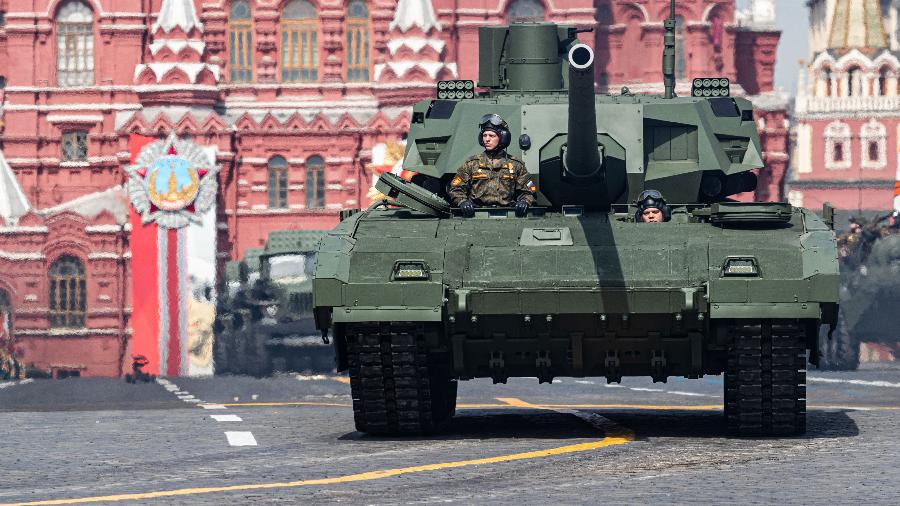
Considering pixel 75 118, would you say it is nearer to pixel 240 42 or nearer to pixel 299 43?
pixel 240 42

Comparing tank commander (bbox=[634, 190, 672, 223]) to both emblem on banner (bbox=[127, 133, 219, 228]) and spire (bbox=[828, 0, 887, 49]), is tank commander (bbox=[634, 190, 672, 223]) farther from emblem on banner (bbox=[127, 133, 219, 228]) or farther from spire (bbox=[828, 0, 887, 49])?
spire (bbox=[828, 0, 887, 49])

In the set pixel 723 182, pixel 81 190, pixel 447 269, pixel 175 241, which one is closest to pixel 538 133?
pixel 723 182

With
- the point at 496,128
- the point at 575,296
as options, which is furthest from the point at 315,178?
the point at 575,296

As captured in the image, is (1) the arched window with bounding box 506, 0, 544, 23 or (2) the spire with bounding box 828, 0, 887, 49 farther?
(2) the spire with bounding box 828, 0, 887, 49

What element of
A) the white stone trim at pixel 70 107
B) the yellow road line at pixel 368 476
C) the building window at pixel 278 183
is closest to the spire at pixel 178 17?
the white stone trim at pixel 70 107

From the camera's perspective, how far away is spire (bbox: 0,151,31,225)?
7100 cm

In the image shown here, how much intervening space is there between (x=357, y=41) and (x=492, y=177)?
52923 millimetres

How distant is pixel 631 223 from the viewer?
19.2 meters

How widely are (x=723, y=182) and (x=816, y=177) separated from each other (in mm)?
131612

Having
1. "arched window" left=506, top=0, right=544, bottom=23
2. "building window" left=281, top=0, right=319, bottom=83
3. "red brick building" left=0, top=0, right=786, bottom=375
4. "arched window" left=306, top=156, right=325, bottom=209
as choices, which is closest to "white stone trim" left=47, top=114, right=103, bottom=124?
"red brick building" left=0, top=0, right=786, bottom=375

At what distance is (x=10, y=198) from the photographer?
7150cm

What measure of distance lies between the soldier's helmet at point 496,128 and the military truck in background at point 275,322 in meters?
29.6

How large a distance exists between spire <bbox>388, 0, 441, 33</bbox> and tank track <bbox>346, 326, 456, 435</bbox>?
51182mm

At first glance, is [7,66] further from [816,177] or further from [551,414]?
[816,177]
